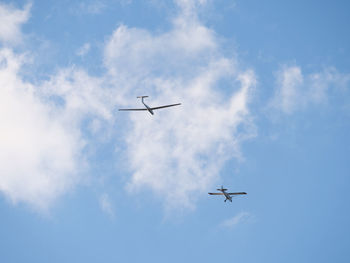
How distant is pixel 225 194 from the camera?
112 metres

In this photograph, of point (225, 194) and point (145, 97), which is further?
point (225, 194)

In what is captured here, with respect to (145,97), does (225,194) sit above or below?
below

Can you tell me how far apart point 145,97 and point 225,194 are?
41.9m

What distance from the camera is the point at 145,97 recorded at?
333 feet
